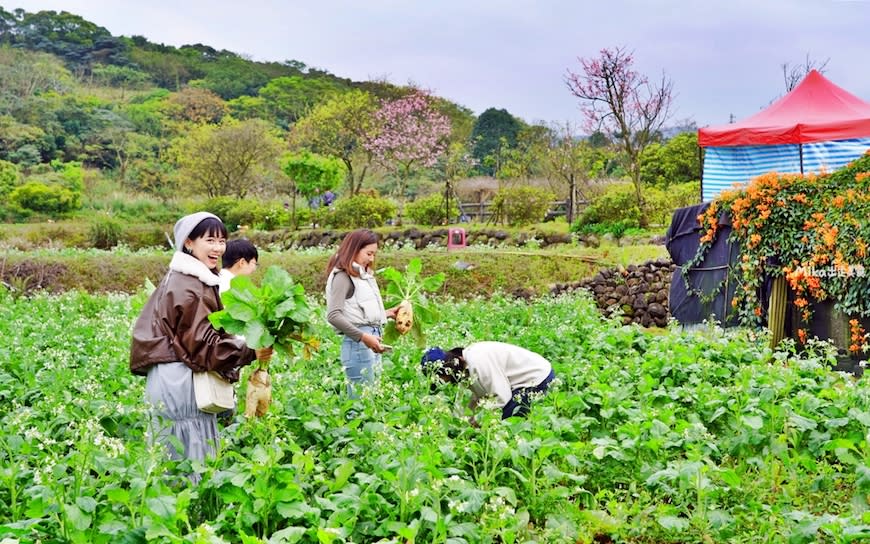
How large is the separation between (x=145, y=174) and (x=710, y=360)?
1230 inches

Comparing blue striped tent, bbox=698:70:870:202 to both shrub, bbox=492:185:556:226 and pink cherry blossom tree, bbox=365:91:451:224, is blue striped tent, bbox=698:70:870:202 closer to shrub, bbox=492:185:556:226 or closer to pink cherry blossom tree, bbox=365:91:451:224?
shrub, bbox=492:185:556:226

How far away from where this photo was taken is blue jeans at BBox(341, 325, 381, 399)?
16.0 ft

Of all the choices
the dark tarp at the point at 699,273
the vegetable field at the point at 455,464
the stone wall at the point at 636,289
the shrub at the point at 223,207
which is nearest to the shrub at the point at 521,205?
the shrub at the point at 223,207

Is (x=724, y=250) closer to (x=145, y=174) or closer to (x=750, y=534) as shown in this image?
(x=750, y=534)

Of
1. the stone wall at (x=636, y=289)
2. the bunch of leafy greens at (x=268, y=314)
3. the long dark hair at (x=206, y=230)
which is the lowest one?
the stone wall at (x=636, y=289)

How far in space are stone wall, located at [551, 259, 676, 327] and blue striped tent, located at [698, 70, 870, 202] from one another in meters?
1.35

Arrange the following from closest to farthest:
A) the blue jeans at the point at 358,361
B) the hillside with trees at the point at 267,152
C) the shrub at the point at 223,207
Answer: the blue jeans at the point at 358,361
the hillside with trees at the point at 267,152
the shrub at the point at 223,207

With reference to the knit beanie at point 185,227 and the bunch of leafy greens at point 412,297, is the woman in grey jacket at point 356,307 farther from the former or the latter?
the knit beanie at point 185,227

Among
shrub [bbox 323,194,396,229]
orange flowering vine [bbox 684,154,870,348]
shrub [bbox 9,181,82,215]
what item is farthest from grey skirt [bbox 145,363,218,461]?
shrub [bbox 9,181,82,215]

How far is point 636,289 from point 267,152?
19.1 m

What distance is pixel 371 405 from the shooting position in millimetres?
4082

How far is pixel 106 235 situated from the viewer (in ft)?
→ 66.7

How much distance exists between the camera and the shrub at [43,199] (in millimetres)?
26891

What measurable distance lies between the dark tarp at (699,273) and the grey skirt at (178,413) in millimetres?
6067
